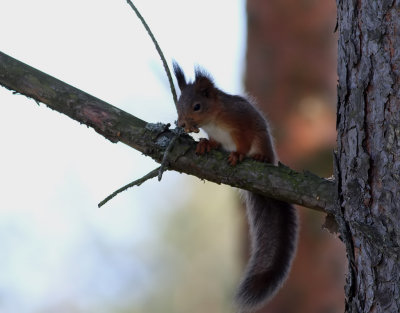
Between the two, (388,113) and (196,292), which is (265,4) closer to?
(388,113)

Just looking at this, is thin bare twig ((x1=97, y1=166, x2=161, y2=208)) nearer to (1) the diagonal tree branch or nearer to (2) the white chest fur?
(1) the diagonal tree branch

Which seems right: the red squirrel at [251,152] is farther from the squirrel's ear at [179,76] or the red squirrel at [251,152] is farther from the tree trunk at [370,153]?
the tree trunk at [370,153]

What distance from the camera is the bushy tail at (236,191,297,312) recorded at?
2010mm

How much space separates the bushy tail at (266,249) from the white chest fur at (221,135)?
0.26 metres

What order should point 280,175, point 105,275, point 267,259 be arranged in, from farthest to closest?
point 105,275, point 267,259, point 280,175

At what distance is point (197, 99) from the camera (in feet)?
8.84

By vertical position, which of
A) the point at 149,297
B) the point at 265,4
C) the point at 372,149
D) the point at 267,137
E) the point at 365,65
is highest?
the point at 265,4

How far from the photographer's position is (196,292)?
791 cm

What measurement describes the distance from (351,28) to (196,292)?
6.66m

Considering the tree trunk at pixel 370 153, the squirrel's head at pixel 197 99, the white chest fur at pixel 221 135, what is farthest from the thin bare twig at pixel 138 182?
the white chest fur at pixel 221 135

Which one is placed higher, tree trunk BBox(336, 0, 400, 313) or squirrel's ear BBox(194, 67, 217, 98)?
→ squirrel's ear BBox(194, 67, 217, 98)

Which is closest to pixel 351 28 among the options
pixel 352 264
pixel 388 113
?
pixel 388 113

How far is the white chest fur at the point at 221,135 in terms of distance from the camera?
8.66 feet

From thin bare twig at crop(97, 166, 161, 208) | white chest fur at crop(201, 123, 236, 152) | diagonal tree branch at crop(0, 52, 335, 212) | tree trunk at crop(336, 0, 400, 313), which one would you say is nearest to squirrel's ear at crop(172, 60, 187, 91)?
white chest fur at crop(201, 123, 236, 152)
